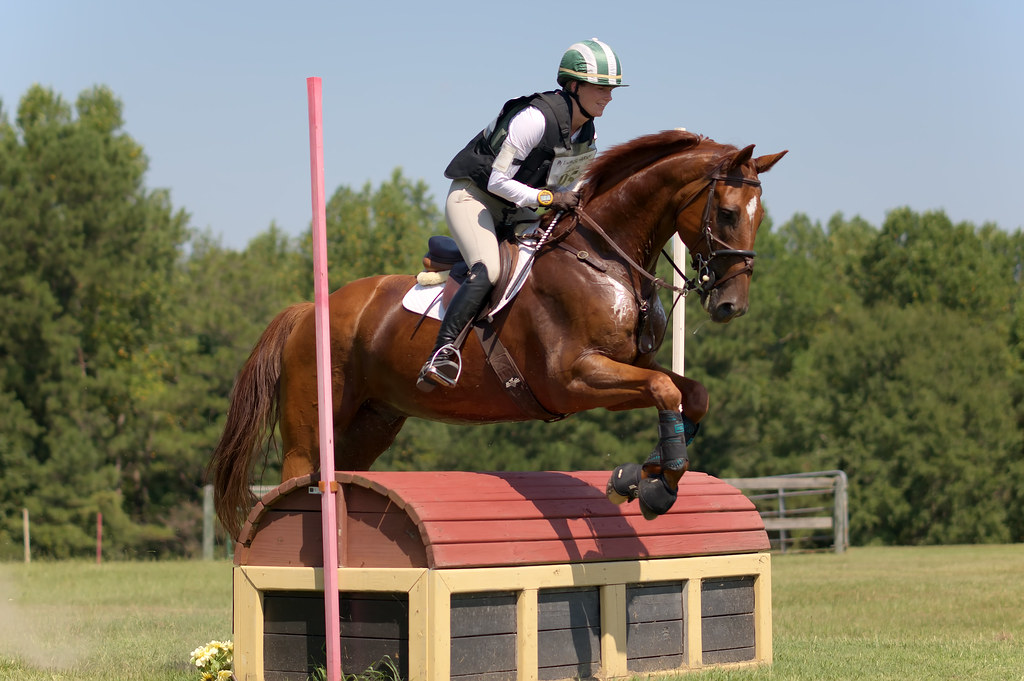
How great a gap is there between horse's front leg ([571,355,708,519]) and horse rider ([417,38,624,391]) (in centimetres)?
62

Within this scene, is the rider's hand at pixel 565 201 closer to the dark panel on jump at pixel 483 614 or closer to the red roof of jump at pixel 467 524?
the red roof of jump at pixel 467 524

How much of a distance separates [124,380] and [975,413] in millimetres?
21003

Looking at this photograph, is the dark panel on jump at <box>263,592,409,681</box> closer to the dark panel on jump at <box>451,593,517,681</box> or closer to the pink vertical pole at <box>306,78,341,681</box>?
the pink vertical pole at <box>306,78,341,681</box>

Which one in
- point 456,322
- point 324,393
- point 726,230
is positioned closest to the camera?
point 324,393

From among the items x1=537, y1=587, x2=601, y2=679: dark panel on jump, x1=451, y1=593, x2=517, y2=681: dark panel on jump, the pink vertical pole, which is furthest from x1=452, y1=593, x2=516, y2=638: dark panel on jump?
the pink vertical pole

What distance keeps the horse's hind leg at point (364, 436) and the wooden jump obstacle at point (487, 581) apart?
110 cm

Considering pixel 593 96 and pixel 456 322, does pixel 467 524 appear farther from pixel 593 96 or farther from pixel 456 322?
pixel 593 96

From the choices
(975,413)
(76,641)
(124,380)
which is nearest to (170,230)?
(124,380)

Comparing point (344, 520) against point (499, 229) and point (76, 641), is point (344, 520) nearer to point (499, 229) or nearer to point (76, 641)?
point (499, 229)

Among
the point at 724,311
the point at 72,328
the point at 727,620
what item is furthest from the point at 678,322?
the point at 72,328

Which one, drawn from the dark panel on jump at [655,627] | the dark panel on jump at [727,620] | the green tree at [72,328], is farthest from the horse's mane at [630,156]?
the green tree at [72,328]

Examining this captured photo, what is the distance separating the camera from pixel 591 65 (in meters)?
5.23

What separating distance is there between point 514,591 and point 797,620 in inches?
183

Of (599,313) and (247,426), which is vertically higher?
(599,313)
